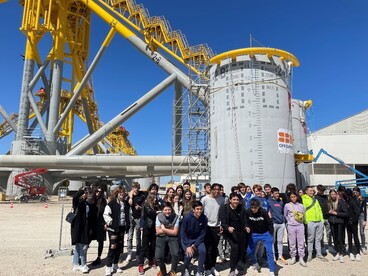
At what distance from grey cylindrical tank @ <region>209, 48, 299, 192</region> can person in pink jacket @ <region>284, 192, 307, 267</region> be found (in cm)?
513

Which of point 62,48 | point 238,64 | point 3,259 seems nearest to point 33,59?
point 62,48

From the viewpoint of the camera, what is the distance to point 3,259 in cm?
696

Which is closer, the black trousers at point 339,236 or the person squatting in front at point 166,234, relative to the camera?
the person squatting in front at point 166,234

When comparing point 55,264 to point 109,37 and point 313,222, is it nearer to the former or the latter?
point 313,222

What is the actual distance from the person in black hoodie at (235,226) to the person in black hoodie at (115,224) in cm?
213

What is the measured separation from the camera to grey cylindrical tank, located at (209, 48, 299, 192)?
12.0m

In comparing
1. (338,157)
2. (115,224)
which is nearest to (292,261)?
(115,224)

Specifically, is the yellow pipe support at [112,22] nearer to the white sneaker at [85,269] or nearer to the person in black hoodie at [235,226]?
the white sneaker at [85,269]

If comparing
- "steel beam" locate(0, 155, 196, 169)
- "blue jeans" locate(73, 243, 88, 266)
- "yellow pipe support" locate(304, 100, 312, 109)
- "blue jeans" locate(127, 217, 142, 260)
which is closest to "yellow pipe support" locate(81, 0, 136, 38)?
"steel beam" locate(0, 155, 196, 169)

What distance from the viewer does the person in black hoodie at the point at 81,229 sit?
6070 mm

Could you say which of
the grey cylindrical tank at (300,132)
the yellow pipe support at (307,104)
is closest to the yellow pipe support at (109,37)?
the grey cylindrical tank at (300,132)

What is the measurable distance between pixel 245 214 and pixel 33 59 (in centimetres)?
2859

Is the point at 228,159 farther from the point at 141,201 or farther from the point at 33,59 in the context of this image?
the point at 33,59

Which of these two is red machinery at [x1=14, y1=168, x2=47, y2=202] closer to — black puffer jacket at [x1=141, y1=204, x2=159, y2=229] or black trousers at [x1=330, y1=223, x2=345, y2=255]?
black puffer jacket at [x1=141, y1=204, x2=159, y2=229]
